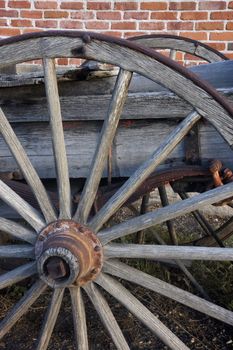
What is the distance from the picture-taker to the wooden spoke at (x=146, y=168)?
168 centimetres

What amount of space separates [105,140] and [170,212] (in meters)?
0.33

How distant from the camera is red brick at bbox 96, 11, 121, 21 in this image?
4.09 m

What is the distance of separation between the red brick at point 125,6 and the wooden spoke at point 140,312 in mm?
2759

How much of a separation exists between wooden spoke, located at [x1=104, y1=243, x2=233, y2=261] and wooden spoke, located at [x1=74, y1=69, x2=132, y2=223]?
0.53 feet

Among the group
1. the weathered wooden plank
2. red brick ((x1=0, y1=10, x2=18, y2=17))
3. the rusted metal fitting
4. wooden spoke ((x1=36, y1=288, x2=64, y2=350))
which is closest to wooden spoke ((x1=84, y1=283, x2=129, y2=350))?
wooden spoke ((x1=36, y1=288, x2=64, y2=350))

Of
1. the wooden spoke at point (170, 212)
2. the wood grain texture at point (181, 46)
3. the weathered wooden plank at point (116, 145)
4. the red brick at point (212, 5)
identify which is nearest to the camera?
the wooden spoke at point (170, 212)

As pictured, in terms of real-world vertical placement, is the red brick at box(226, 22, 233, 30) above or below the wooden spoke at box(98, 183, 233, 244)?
above

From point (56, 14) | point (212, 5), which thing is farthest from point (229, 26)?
point (56, 14)

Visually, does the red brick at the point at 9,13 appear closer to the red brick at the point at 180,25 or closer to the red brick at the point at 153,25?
the red brick at the point at 153,25

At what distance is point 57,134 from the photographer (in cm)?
178

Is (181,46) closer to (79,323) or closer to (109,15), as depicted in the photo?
(109,15)

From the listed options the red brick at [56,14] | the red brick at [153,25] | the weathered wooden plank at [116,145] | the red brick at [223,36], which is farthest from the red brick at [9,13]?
the weathered wooden plank at [116,145]

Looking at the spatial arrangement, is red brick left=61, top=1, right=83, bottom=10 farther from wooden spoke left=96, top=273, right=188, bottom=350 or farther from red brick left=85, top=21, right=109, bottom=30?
wooden spoke left=96, top=273, right=188, bottom=350

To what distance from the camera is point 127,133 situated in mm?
2035
